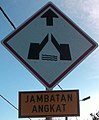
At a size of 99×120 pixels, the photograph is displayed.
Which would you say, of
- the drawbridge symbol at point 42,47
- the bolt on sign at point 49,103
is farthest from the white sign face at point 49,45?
the bolt on sign at point 49,103

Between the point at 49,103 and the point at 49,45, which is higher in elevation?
the point at 49,45

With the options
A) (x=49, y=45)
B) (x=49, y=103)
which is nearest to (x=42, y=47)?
(x=49, y=45)

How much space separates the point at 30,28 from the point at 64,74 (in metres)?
0.66

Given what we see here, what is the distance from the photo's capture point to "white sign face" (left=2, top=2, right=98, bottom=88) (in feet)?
14.0

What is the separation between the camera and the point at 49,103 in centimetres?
425

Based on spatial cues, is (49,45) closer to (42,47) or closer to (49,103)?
(42,47)

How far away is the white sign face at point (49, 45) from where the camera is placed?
4262 mm

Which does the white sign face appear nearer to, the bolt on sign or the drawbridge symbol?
the drawbridge symbol

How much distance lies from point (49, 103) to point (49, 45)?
1.98 ft

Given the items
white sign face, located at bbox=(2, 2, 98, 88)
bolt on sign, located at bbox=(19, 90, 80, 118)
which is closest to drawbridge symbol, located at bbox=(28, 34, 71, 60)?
white sign face, located at bbox=(2, 2, 98, 88)

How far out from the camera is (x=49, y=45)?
434 centimetres

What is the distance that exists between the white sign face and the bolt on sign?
0.14 m

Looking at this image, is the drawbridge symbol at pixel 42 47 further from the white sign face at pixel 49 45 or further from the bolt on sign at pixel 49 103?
the bolt on sign at pixel 49 103

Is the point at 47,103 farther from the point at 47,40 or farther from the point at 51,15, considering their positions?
the point at 51,15
